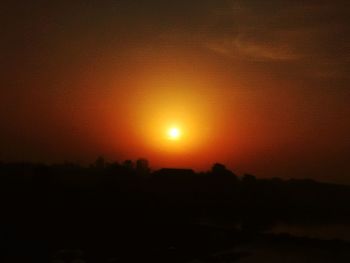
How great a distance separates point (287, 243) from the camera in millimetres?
32031

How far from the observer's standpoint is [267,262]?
23.2 meters

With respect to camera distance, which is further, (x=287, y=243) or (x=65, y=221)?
(x=287, y=243)

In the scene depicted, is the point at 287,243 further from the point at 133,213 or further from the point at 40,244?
the point at 40,244

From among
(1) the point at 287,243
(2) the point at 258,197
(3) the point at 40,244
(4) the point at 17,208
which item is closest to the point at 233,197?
(2) the point at 258,197

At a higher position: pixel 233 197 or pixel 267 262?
pixel 233 197

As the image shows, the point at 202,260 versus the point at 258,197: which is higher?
the point at 258,197

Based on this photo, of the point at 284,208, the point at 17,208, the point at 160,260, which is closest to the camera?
the point at 160,260

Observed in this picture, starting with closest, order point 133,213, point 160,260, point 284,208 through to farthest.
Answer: point 160,260
point 133,213
point 284,208

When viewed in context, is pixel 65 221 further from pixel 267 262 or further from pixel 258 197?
pixel 258 197

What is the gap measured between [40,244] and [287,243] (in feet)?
59.0

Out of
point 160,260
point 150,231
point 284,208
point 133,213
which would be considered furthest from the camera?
point 284,208

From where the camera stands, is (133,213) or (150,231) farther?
(133,213)

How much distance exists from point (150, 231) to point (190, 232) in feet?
8.64

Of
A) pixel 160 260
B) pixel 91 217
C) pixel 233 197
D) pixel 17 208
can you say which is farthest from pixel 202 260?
pixel 233 197
